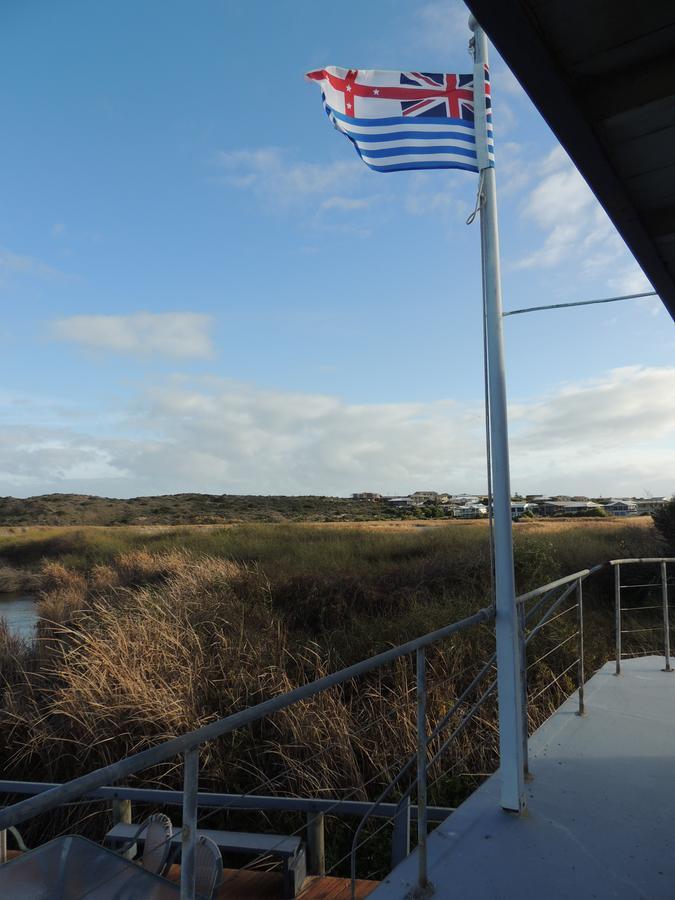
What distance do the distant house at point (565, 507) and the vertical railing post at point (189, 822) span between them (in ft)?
112

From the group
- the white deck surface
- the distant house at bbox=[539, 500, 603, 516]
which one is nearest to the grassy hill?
the distant house at bbox=[539, 500, 603, 516]

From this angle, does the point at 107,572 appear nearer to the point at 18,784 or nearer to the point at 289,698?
the point at 18,784

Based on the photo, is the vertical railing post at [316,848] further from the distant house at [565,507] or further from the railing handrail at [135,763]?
the distant house at [565,507]

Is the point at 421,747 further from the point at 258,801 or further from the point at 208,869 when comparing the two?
the point at 258,801

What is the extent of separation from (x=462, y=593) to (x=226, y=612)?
4.26 metres

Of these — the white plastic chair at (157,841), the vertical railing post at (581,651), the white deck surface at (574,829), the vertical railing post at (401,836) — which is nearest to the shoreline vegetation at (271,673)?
the vertical railing post at (401,836)

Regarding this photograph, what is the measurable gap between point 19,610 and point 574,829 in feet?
64.6

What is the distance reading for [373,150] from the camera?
330cm

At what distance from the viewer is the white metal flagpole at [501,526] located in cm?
282

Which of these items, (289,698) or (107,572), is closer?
(289,698)

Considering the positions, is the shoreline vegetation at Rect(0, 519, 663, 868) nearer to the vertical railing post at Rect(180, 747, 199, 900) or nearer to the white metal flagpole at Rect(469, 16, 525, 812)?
the white metal flagpole at Rect(469, 16, 525, 812)

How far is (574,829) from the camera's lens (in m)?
2.79

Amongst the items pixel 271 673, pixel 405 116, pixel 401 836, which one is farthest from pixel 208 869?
pixel 271 673

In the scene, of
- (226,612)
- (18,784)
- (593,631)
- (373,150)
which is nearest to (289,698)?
(373,150)
